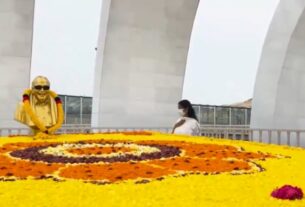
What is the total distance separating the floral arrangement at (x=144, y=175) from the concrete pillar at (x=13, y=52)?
7.38 m

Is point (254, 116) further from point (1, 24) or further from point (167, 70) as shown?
point (1, 24)

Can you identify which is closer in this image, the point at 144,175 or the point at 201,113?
the point at 144,175

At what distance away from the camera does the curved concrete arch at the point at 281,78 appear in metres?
15.5

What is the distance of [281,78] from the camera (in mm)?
15883

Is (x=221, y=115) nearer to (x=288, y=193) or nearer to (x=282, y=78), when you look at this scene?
(x=282, y=78)

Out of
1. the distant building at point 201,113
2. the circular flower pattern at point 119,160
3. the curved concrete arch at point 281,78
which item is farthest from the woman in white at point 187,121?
the distant building at point 201,113

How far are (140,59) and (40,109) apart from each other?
25.6ft

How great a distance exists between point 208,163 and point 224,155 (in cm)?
96

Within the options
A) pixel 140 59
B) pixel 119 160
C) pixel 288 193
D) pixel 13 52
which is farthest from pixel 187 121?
pixel 13 52

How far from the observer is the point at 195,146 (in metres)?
7.99

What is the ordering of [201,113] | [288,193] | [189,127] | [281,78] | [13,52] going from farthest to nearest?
[201,113] → [281,78] → [13,52] → [189,127] → [288,193]

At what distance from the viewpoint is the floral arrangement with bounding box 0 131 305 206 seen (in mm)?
3789

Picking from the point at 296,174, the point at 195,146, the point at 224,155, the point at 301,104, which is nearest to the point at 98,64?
the point at 301,104

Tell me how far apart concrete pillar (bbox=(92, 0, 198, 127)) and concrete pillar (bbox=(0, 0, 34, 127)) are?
2588mm
